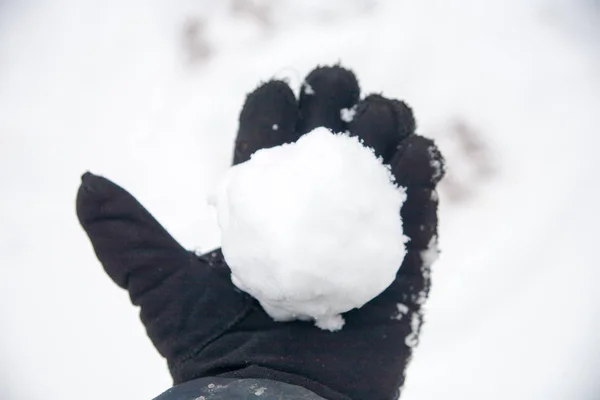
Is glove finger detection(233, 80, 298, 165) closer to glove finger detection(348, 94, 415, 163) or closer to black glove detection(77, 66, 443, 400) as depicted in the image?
black glove detection(77, 66, 443, 400)

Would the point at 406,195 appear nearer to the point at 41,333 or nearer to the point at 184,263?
the point at 184,263

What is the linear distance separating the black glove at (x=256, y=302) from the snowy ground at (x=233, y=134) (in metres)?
0.16

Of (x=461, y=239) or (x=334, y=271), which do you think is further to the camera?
(x=461, y=239)

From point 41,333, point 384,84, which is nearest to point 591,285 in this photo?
point 384,84

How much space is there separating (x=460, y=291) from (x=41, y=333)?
0.85 m

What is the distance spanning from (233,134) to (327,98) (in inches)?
10.4

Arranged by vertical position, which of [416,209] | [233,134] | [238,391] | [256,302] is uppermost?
[233,134]

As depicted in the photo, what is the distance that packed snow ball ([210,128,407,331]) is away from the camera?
78 cm

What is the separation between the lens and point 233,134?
1.16 metres

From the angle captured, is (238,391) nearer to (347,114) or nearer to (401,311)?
(401,311)

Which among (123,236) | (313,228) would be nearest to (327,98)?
(313,228)

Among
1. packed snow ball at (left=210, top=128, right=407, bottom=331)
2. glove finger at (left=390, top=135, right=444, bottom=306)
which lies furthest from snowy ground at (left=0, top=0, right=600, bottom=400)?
packed snow ball at (left=210, top=128, right=407, bottom=331)

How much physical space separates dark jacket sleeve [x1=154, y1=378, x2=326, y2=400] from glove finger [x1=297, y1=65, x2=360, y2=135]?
45 centimetres

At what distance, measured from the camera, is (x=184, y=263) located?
89cm
